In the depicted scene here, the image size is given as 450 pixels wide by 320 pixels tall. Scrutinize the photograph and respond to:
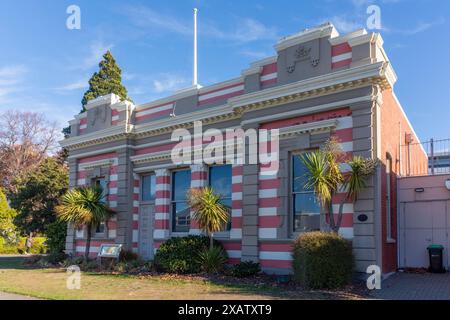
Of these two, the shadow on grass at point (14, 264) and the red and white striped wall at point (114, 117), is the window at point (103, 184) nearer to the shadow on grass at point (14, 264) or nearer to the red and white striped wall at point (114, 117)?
the red and white striped wall at point (114, 117)

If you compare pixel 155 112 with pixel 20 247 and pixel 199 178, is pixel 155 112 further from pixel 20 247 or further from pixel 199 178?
pixel 20 247

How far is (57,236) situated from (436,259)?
55.7ft

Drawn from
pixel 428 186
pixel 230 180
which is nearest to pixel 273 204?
pixel 230 180

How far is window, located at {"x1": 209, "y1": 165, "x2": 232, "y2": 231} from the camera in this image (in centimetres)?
1697

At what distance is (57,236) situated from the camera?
75.8 ft

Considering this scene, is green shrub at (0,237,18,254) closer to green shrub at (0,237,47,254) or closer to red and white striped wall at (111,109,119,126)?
green shrub at (0,237,47,254)

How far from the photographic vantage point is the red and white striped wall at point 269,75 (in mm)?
15539

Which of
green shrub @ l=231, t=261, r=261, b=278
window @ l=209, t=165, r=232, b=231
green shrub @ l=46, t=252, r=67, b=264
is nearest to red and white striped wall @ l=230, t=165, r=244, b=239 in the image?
window @ l=209, t=165, r=232, b=231

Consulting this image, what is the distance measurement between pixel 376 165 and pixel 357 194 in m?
0.93

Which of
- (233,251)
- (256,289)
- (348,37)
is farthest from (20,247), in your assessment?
(348,37)

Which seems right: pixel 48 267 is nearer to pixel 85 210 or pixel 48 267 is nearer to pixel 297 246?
pixel 85 210

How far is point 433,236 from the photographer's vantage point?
1523cm

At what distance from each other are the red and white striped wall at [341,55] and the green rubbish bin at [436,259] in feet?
20.6

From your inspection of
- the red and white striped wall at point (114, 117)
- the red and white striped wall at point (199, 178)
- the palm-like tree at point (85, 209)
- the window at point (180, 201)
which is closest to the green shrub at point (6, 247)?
the palm-like tree at point (85, 209)
